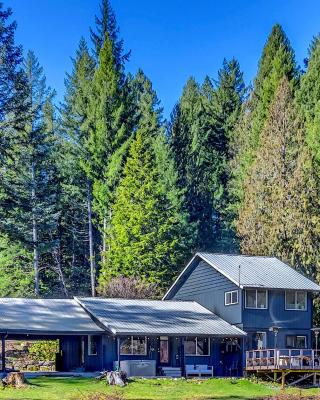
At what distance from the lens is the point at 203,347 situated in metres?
40.0

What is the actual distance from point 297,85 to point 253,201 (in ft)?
52.8

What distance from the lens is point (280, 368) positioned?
118 ft

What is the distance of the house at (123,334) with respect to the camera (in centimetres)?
3646

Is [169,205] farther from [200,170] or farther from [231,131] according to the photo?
[231,131]

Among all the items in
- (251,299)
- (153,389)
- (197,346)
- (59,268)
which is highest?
(59,268)

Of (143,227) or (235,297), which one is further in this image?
(143,227)

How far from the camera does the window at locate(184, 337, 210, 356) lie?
39.7m

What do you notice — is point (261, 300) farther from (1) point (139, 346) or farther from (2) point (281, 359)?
(1) point (139, 346)

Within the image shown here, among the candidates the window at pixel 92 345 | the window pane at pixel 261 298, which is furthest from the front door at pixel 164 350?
the window pane at pixel 261 298

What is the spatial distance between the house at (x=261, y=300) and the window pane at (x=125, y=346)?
20.7 feet

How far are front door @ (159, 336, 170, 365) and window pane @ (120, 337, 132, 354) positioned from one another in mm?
1789

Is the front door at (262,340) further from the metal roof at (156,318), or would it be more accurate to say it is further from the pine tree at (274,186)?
the pine tree at (274,186)

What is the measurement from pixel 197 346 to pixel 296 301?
21.4 ft

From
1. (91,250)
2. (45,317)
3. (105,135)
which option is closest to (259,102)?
(105,135)
